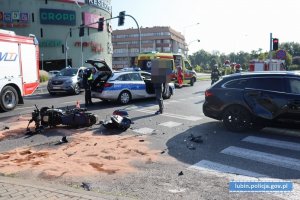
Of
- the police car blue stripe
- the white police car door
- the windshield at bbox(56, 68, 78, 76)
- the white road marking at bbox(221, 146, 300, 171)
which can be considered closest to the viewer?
the white road marking at bbox(221, 146, 300, 171)

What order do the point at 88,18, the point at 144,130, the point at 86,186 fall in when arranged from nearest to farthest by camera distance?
1. the point at 86,186
2. the point at 144,130
3. the point at 88,18

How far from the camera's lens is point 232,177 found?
5.80m

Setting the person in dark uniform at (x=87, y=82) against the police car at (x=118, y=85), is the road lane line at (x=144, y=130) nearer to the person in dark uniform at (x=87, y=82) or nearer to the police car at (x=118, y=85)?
the police car at (x=118, y=85)

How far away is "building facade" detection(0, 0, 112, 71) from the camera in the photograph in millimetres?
51938

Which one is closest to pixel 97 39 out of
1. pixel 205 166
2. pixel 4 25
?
pixel 4 25

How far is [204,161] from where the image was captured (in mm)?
6727

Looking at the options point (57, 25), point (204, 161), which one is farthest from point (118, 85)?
point (57, 25)

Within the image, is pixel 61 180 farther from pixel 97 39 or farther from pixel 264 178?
pixel 97 39

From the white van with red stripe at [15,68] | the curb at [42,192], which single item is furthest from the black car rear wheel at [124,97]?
the curb at [42,192]

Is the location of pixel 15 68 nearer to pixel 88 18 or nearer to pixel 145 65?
→ pixel 145 65

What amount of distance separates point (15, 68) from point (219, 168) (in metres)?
10.2

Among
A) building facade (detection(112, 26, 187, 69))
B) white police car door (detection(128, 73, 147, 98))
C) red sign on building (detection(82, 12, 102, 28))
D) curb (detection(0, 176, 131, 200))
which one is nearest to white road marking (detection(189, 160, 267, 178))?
curb (detection(0, 176, 131, 200))

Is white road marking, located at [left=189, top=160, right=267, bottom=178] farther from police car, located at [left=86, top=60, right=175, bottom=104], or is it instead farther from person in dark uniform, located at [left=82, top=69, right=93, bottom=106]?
person in dark uniform, located at [left=82, top=69, right=93, bottom=106]

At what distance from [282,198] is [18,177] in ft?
13.8
